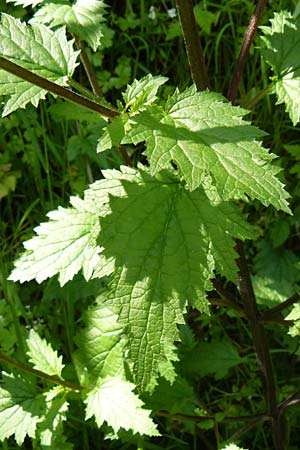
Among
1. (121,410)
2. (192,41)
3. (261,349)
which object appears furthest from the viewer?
(261,349)

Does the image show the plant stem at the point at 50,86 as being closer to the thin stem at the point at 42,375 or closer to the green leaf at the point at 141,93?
the green leaf at the point at 141,93

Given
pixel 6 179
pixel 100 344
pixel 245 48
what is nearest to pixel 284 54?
pixel 245 48

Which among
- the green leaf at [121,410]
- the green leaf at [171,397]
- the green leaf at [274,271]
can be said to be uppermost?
the green leaf at [121,410]

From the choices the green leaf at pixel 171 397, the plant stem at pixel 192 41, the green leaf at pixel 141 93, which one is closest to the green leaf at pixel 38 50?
the green leaf at pixel 141 93

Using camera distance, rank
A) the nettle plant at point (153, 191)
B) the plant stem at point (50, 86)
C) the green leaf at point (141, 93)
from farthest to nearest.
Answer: the green leaf at point (141, 93), the nettle plant at point (153, 191), the plant stem at point (50, 86)

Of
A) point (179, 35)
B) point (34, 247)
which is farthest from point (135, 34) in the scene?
point (34, 247)

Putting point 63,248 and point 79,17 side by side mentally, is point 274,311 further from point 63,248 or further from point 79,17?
point 79,17

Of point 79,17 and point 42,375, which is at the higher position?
point 79,17
